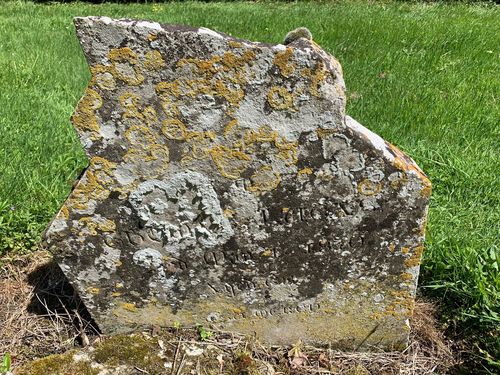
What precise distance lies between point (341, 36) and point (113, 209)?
232 inches

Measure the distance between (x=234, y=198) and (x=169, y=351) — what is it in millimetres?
867

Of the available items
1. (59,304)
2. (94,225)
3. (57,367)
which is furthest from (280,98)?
(59,304)

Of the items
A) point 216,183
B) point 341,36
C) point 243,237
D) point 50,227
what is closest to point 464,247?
point 243,237

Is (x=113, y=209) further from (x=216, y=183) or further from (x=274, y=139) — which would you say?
(x=274, y=139)

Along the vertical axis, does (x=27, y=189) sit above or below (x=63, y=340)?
above

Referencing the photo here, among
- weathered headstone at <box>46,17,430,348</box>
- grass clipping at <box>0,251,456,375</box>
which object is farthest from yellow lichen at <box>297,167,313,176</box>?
grass clipping at <box>0,251,456,375</box>

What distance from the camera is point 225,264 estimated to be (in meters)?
2.32

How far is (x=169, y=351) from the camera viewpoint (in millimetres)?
2412

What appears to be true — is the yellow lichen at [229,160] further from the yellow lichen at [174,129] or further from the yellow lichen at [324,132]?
the yellow lichen at [324,132]

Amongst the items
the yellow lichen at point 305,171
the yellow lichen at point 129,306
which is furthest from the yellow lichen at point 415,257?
the yellow lichen at point 129,306

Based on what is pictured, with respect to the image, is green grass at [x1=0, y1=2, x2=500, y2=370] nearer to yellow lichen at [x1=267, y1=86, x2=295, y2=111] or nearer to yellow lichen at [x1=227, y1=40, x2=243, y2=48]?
yellow lichen at [x1=267, y1=86, x2=295, y2=111]

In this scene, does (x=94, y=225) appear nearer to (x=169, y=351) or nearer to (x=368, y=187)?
(x=169, y=351)

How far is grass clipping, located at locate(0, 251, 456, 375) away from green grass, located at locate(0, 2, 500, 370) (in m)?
0.27

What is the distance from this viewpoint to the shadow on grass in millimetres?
2578
